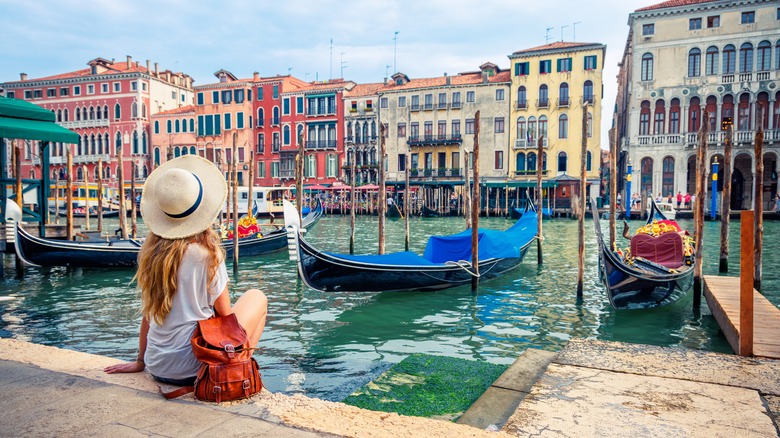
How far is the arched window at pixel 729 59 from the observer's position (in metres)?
25.1

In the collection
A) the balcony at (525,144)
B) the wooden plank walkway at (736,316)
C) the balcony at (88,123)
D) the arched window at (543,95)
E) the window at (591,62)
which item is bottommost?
the wooden plank walkway at (736,316)

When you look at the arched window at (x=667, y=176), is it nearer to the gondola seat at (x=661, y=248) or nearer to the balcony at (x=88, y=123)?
the gondola seat at (x=661, y=248)

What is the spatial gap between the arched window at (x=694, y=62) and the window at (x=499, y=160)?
373 inches

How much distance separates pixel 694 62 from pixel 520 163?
9.10m

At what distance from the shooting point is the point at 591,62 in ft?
92.1

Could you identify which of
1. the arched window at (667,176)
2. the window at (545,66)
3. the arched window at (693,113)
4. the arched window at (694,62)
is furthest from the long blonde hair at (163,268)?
the window at (545,66)

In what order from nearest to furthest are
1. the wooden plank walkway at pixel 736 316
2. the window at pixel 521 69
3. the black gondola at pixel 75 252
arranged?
1. the wooden plank walkway at pixel 736 316
2. the black gondola at pixel 75 252
3. the window at pixel 521 69

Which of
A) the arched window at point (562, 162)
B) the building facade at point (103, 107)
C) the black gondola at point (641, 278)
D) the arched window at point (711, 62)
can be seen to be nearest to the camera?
the black gondola at point (641, 278)

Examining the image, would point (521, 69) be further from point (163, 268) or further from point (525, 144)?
point (163, 268)

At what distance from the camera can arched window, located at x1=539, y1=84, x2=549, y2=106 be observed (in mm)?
29156

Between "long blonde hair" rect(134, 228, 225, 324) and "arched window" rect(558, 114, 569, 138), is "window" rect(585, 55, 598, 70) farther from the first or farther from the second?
"long blonde hair" rect(134, 228, 225, 324)

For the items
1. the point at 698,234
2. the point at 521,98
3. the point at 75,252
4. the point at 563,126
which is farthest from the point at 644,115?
the point at 75,252

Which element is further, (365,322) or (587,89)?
(587,89)

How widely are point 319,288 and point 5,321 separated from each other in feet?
11.6
